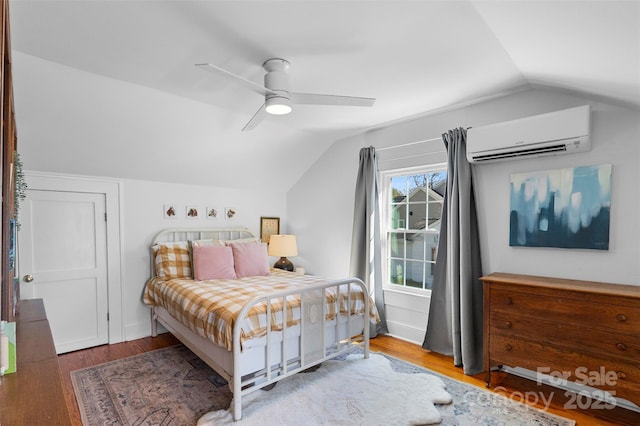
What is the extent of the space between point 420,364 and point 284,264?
217cm

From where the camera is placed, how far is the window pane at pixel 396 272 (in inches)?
153

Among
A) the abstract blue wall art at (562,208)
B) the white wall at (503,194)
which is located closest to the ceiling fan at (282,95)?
the white wall at (503,194)

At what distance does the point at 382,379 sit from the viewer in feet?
9.01

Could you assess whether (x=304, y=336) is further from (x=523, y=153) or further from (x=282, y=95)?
(x=523, y=153)

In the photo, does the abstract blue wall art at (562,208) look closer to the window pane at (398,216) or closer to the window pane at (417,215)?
the window pane at (417,215)

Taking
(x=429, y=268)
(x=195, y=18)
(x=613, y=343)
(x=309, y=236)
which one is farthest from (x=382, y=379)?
(x=195, y=18)

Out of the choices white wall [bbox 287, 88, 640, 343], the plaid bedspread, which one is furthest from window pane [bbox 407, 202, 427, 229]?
the plaid bedspread

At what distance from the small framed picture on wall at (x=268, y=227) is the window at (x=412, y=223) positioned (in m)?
1.77

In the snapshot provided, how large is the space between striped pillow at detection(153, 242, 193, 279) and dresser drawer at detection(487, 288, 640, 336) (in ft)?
9.98

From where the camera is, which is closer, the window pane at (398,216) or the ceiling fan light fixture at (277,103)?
the ceiling fan light fixture at (277,103)

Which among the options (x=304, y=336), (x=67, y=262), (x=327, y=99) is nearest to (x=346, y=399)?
(x=304, y=336)

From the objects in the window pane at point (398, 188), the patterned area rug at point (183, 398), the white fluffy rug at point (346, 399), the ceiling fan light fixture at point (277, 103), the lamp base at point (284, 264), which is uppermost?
the ceiling fan light fixture at point (277, 103)

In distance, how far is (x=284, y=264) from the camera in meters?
4.59

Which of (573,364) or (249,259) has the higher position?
(249,259)
